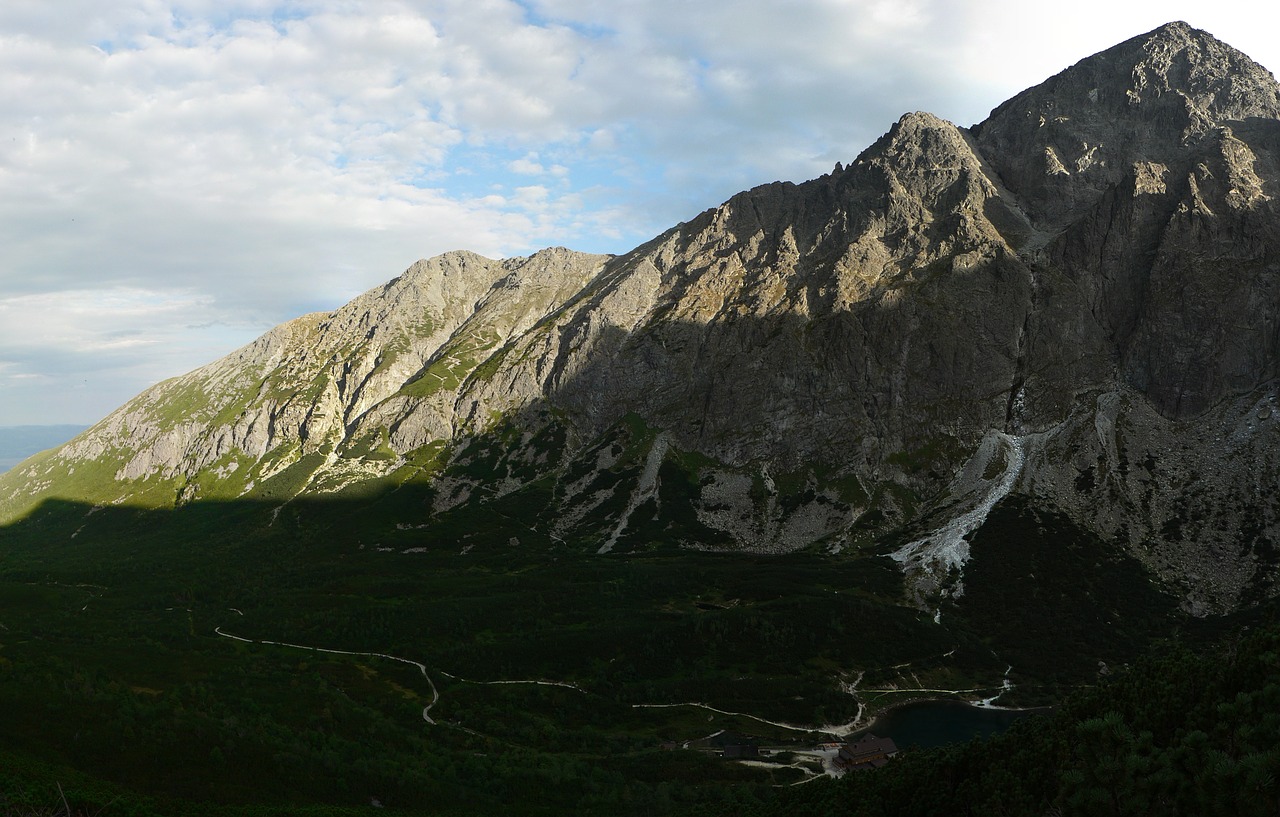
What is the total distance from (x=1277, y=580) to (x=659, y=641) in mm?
129676

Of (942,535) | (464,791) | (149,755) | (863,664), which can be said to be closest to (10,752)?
(149,755)

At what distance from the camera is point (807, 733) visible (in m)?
116

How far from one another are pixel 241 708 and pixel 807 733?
8216 cm

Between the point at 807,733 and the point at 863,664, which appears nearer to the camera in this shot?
the point at 807,733

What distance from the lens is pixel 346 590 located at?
635ft

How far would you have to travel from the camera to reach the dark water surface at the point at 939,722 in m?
116

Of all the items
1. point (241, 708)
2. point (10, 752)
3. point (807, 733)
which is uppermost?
point (10, 752)

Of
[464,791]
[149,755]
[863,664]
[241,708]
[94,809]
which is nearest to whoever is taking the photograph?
[94,809]

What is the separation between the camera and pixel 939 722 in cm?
12275

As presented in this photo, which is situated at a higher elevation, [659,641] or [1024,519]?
[1024,519]

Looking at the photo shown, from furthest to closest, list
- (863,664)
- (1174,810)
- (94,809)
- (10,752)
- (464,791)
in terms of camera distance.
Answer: (863,664), (464,791), (10,752), (94,809), (1174,810)

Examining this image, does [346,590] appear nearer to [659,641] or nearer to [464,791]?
[659,641]

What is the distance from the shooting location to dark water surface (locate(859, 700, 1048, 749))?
11625 centimetres

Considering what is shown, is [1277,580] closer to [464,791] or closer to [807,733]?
[807,733]
